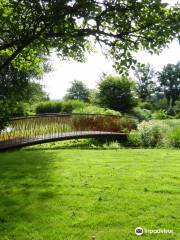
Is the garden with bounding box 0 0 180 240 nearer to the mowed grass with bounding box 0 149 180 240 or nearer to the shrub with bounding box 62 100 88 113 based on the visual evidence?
the mowed grass with bounding box 0 149 180 240

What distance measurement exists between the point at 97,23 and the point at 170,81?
287 feet

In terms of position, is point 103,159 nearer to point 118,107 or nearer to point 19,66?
point 19,66

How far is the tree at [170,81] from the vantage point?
8750 centimetres

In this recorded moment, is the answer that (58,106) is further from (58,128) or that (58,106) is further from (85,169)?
(85,169)

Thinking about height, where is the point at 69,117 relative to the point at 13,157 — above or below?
above

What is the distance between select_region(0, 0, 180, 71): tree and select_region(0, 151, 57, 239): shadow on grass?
241cm

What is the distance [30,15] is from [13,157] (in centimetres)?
702

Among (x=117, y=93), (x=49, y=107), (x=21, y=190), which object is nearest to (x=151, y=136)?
(x=21, y=190)

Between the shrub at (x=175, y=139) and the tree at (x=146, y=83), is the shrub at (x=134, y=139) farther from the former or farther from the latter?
the tree at (x=146, y=83)

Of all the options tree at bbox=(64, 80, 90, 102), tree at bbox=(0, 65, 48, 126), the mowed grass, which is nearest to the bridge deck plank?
tree at bbox=(0, 65, 48, 126)

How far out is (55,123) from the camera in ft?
57.2

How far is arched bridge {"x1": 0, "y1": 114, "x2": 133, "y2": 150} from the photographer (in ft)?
49.5

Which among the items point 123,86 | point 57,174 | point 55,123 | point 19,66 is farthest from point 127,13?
point 123,86

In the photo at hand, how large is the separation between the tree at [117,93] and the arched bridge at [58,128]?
8.19 meters
